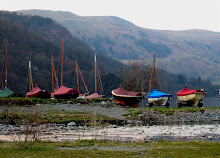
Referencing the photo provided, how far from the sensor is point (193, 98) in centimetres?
4766

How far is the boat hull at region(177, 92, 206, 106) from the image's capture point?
47453 millimetres

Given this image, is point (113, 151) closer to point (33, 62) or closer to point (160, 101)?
point (160, 101)

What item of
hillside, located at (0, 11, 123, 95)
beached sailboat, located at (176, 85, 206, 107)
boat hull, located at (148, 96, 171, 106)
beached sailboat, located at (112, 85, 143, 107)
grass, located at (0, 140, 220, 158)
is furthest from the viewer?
hillside, located at (0, 11, 123, 95)

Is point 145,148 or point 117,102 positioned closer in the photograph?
point 145,148

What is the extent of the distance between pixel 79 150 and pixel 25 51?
409ft

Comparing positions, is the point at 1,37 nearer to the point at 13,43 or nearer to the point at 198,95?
the point at 13,43

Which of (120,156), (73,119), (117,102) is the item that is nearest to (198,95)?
(117,102)

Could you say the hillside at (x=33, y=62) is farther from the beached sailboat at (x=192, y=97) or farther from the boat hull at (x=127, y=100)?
the beached sailboat at (x=192, y=97)

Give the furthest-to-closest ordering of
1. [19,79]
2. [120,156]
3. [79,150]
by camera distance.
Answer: [19,79] → [79,150] → [120,156]

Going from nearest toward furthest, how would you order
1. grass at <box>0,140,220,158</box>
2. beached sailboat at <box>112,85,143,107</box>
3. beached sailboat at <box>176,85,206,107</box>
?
grass at <box>0,140,220,158</box> → beached sailboat at <box>176,85,206,107</box> → beached sailboat at <box>112,85,143,107</box>

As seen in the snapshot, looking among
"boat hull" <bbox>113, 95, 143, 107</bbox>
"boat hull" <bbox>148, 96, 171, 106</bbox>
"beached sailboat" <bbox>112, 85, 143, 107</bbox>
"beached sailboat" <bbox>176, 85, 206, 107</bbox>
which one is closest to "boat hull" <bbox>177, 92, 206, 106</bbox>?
"beached sailboat" <bbox>176, 85, 206, 107</bbox>

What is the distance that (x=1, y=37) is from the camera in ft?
455

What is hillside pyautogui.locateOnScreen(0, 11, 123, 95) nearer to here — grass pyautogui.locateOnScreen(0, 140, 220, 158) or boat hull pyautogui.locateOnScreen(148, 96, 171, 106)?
boat hull pyautogui.locateOnScreen(148, 96, 171, 106)

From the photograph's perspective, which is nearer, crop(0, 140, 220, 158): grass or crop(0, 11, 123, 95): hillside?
crop(0, 140, 220, 158): grass
